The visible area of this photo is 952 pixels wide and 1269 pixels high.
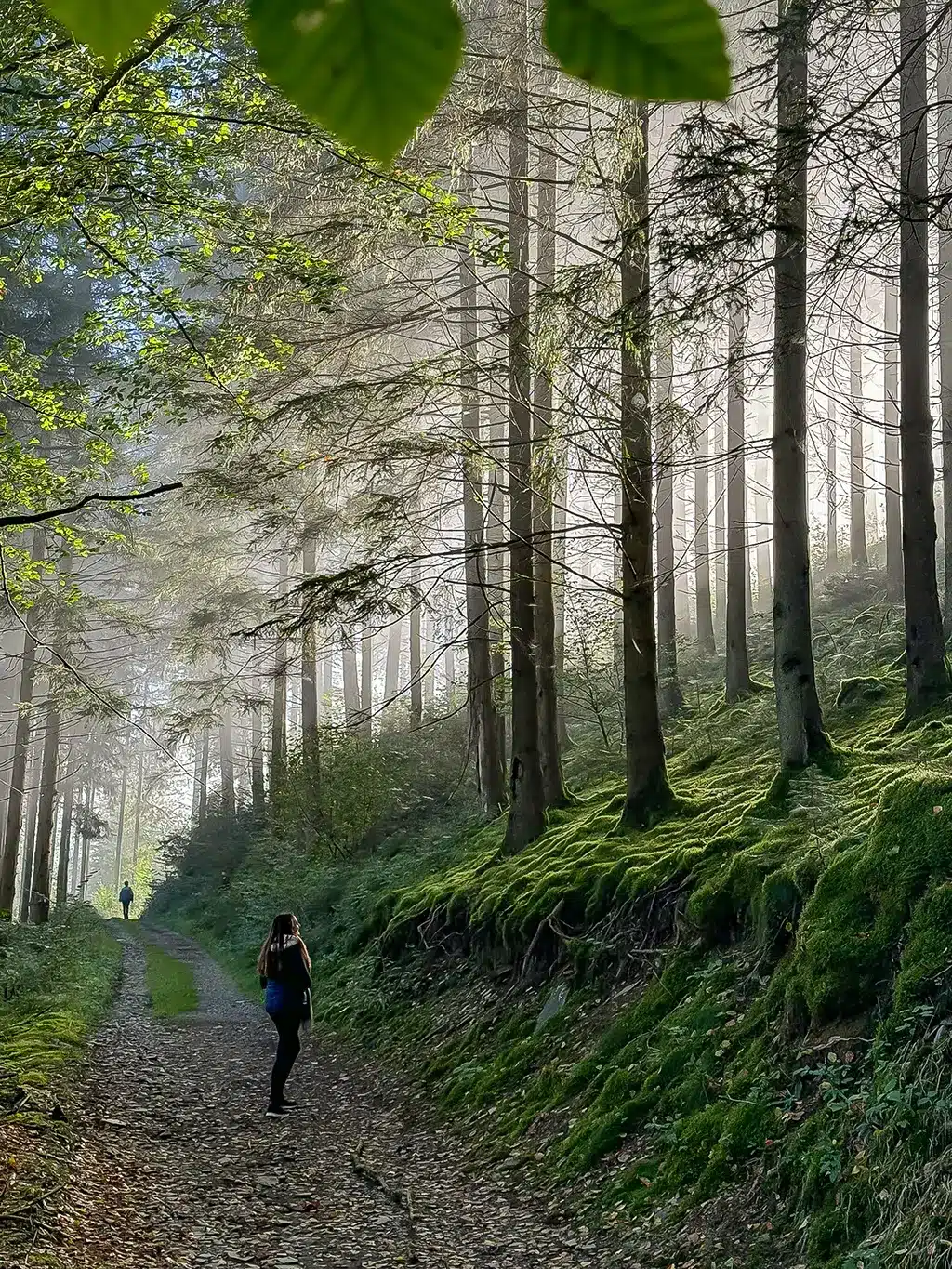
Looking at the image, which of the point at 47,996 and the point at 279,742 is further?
the point at 279,742

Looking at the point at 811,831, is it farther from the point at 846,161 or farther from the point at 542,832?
the point at 542,832

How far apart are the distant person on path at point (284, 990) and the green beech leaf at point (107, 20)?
9174mm

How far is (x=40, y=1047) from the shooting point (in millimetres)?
10328

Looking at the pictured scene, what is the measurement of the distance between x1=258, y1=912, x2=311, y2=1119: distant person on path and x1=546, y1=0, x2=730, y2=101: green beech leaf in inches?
362

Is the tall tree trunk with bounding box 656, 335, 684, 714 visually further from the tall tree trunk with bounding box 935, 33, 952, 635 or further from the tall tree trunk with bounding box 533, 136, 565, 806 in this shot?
the tall tree trunk with bounding box 935, 33, 952, 635

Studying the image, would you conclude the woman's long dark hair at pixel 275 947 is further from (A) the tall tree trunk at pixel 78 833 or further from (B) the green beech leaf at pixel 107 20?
(A) the tall tree trunk at pixel 78 833

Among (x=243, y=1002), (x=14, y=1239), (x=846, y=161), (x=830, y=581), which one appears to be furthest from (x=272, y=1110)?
(x=830, y=581)

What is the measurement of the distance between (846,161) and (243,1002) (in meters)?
13.8

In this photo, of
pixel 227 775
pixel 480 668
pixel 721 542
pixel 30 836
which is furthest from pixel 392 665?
pixel 480 668

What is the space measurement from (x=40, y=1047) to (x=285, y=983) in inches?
121

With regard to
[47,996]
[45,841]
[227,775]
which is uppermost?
[227,775]

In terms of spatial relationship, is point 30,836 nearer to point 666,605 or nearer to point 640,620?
point 666,605

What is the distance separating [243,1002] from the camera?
15367mm

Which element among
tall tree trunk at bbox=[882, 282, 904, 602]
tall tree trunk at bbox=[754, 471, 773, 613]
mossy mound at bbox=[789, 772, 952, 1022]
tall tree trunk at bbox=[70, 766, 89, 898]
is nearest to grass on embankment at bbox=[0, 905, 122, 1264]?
mossy mound at bbox=[789, 772, 952, 1022]
